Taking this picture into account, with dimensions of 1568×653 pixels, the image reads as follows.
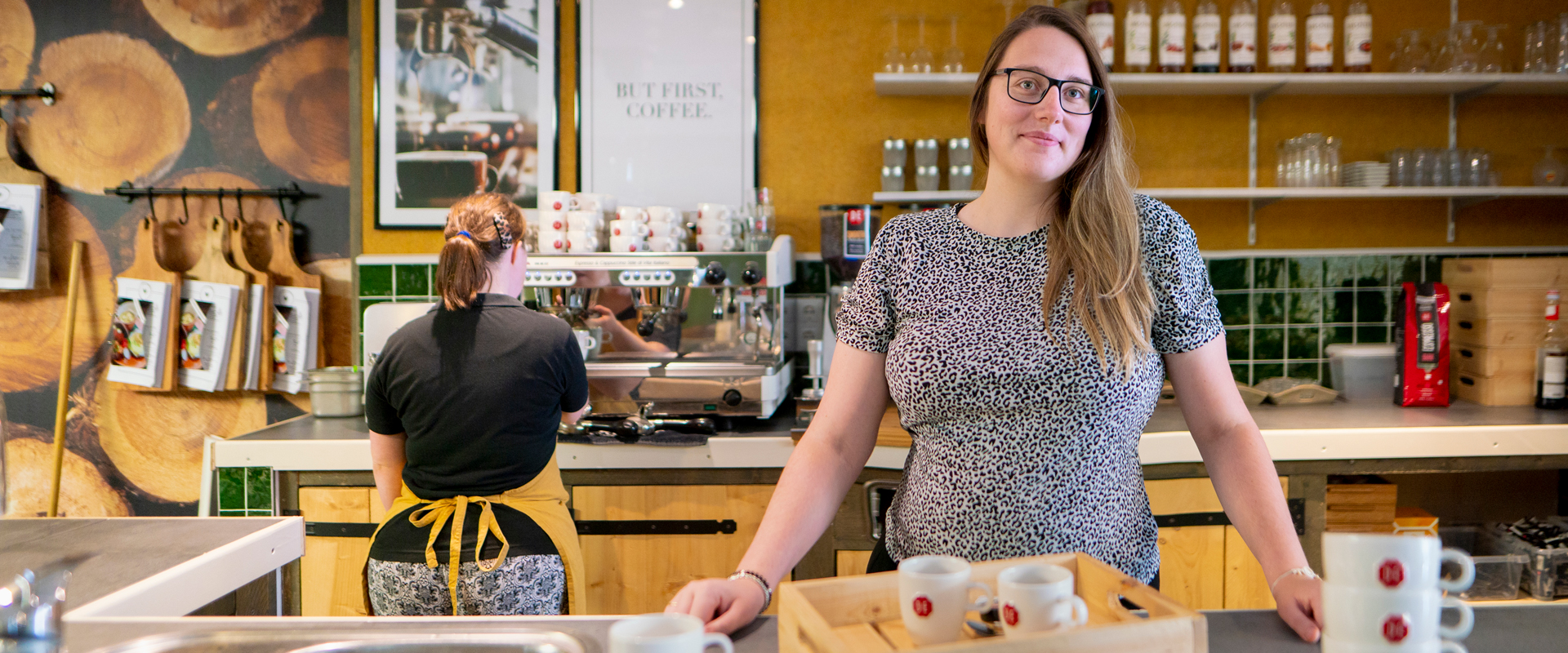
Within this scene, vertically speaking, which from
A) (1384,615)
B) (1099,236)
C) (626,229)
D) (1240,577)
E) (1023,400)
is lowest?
(1240,577)

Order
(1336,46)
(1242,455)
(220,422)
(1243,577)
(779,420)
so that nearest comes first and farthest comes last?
(1242,455)
(1243,577)
(779,420)
(1336,46)
(220,422)

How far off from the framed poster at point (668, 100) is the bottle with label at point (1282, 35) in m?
1.64

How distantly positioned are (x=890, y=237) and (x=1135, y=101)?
7.40 ft

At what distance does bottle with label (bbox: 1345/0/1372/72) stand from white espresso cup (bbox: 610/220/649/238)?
7.43 ft

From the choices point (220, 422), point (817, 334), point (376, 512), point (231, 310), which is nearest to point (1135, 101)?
point (817, 334)

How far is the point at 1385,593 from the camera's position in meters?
0.72

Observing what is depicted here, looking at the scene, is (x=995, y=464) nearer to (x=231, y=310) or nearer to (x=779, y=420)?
(x=779, y=420)

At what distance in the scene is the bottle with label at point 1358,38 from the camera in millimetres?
3113

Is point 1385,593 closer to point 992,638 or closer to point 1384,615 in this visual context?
point 1384,615

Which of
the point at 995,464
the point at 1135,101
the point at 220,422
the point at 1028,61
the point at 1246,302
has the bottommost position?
the point at 220,422

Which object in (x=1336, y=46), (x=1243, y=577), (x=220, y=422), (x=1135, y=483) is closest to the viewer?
(x=1135, y=483)

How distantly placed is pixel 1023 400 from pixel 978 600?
44cm

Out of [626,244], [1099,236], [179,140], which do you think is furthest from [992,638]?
[179,140]

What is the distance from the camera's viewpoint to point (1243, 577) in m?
2.55
